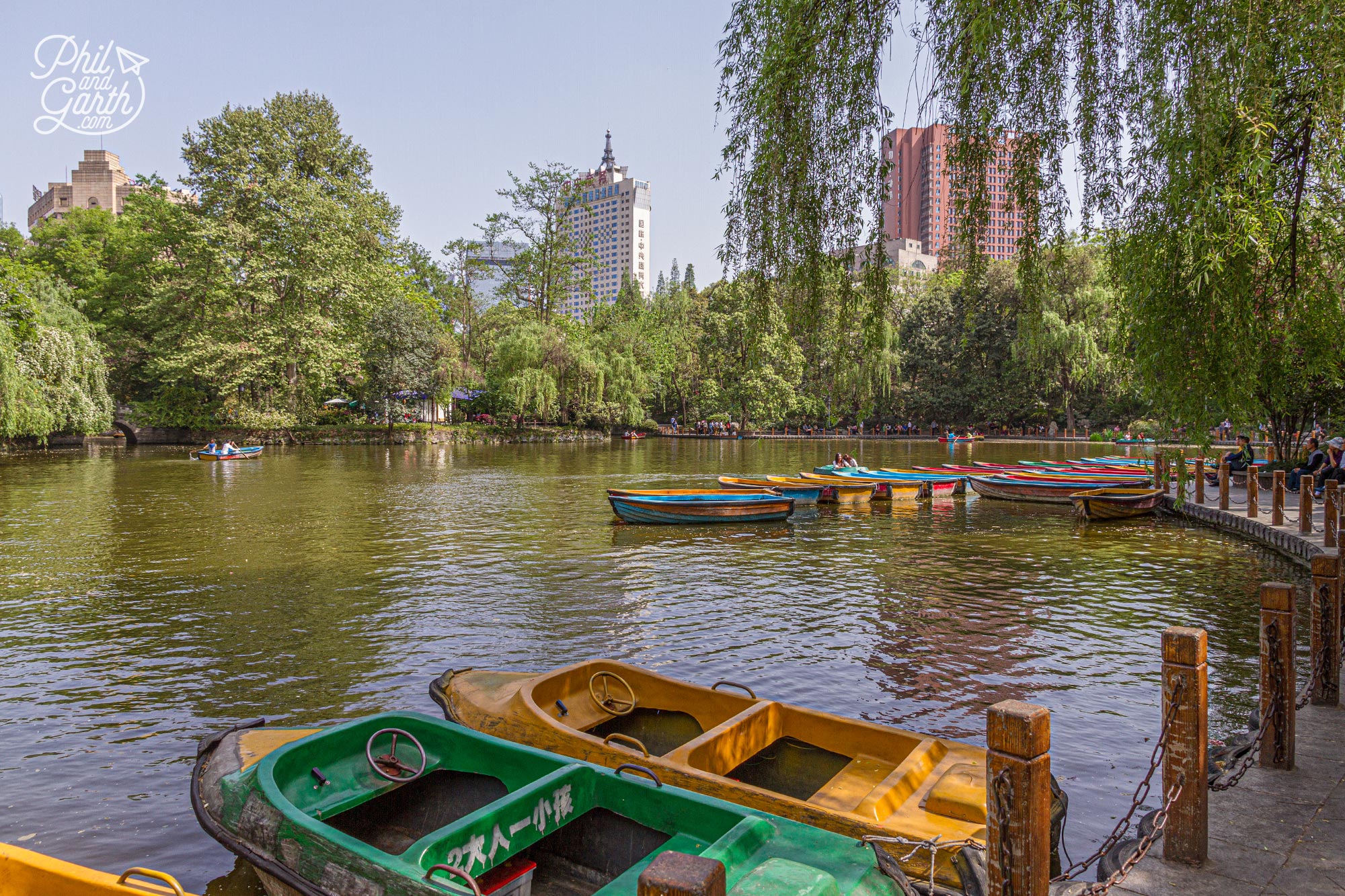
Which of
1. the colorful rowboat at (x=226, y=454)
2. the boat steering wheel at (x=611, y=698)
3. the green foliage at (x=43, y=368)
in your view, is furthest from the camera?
the colorful rowboat at (x=226, y=454)

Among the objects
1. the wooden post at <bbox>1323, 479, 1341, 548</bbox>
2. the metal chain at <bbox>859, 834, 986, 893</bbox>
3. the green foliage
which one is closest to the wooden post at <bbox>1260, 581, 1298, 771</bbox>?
the metal chain at <bbox>859, 834, 986, 893</bbox>

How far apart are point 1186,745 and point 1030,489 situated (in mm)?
20576

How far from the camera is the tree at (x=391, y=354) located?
50906mm

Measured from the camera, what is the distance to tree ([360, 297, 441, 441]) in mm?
50906

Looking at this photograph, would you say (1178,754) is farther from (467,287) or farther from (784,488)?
(467,287)

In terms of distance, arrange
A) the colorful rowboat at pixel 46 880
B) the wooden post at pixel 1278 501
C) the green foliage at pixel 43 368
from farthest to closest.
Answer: the green foliage at pixel 43 368
the wooden post at pixel 1278 501
the colorful rowboat at pixel 46 880

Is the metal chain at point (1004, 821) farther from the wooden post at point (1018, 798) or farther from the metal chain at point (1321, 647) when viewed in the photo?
the metal chain at point (1321, 647)

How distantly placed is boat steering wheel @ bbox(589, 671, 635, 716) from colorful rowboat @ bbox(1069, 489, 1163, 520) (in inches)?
643

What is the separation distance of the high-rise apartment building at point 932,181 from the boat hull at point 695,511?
Result: 13.1 metres

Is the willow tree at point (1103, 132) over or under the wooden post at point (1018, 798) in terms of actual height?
over

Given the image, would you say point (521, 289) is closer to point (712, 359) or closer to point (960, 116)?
point (712, 359)

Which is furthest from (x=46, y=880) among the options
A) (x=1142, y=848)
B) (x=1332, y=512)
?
(x=1332, y=512)

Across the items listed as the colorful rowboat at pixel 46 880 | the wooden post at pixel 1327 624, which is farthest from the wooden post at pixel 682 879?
the wooden post at pixel 1327 624

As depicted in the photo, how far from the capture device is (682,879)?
5.80 ft
